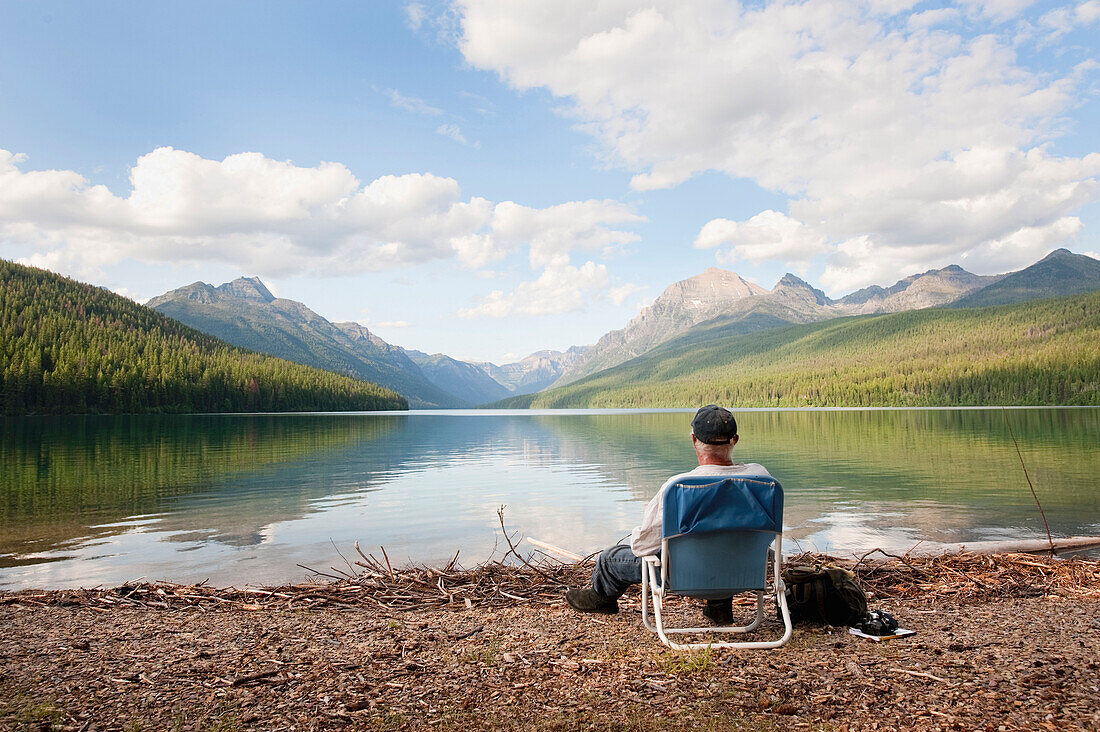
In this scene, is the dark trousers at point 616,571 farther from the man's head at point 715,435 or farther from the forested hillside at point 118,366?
the forested hillside at point 118,366

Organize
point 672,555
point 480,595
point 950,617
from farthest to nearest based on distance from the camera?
point 480,595 < point 950,617 < point 672,555

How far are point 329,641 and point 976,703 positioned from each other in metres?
5.44

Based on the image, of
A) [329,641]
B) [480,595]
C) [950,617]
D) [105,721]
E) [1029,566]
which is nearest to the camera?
[105,721]

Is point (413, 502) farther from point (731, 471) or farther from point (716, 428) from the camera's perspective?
point (731, 471)

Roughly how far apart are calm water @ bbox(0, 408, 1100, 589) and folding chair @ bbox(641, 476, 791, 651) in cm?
804

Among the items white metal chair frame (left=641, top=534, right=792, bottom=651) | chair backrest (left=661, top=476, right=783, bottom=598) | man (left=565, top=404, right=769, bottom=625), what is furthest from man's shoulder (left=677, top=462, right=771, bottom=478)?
white metal chair frame (left=641, top=534, right=792, bottom=651)

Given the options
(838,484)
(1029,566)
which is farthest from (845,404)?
(1029,566)

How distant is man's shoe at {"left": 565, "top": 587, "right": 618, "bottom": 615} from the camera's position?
7211 mm

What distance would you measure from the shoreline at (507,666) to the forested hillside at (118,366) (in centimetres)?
11894

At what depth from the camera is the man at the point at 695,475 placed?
5.80 metres

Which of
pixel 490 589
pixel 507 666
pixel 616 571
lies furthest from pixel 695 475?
pixel 490 589

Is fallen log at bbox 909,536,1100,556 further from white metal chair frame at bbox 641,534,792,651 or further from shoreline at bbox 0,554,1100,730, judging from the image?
white metal chair frame at bbox 641,534,792,651

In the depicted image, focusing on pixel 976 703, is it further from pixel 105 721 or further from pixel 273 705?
pixel 105 721

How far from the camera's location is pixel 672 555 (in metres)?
5.82
